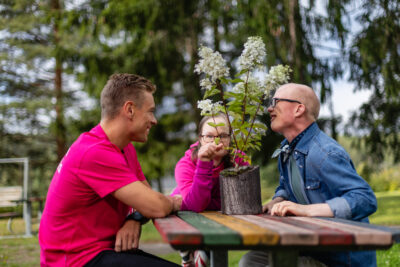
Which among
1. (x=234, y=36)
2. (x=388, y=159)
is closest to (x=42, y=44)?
(x=234, y=36)

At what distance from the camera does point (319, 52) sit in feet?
32.0

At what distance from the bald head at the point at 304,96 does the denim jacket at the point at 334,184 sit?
123 millimetres

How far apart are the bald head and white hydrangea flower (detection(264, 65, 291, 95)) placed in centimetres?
34

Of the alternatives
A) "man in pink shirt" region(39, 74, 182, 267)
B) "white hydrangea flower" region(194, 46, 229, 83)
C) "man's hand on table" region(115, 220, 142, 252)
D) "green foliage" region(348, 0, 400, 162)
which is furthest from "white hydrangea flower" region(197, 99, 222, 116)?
"green foliage" region(348, 0, 400, 162)

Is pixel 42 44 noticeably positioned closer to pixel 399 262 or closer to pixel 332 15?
pixel 332 15

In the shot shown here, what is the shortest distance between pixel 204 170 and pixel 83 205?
0.73 meters

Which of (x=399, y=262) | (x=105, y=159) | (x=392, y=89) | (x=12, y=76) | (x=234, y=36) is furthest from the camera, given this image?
(x=12, y=76)

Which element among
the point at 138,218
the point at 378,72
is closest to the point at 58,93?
the point at 378,72

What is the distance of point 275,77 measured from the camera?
2.46m

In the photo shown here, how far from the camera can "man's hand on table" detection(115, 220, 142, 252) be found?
7.52 feet

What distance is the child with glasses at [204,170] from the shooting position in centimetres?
258

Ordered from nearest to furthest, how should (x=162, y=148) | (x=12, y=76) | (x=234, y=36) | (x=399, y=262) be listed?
1. (x=399, y=262)
2. (x=234, y=36)
3. (x=162, y=148)
4. (x=12, y=76)

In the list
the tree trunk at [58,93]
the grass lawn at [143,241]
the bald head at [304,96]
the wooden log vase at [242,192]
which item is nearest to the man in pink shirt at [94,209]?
the wooden log vase at [242,192]

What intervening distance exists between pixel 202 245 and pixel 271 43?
24.9ft
